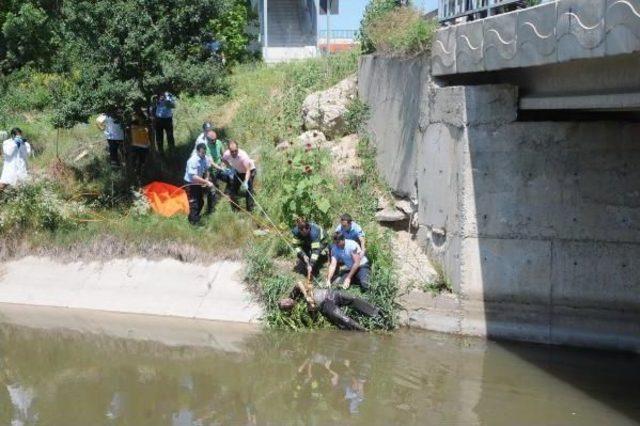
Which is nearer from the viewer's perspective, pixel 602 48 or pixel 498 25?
pixel 602 48

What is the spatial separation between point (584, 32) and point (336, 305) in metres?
5.77

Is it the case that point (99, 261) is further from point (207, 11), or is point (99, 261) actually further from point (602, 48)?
point (602, 48)

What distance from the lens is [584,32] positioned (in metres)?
8.97

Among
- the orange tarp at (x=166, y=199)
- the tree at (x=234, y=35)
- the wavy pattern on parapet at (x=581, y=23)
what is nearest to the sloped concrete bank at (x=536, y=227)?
the wavy pattern on parapet at (x=581, y=23)

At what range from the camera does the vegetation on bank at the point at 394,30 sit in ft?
46.6

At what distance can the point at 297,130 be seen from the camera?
59.5 ft

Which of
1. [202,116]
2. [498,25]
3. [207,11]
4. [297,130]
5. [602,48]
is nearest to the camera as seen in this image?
[602,48]

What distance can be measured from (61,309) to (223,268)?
289 centimetres

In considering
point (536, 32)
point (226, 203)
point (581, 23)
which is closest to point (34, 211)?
point (226, 203)

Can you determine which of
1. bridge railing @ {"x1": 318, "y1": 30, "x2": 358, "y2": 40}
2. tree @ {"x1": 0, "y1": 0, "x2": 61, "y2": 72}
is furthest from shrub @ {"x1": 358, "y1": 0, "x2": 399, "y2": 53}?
bridge railing @ {"x1": 318, "y1": 30, "x2": 358, "y2": 40}

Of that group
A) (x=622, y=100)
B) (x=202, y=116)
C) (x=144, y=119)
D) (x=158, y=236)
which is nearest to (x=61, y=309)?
(x=158, y=236)

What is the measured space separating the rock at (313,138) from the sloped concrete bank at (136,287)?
3.89 meters

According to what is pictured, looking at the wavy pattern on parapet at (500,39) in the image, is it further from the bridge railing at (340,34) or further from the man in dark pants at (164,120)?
the bridge railing at (340,34)

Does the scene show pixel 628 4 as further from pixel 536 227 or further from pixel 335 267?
pixel 335 267
